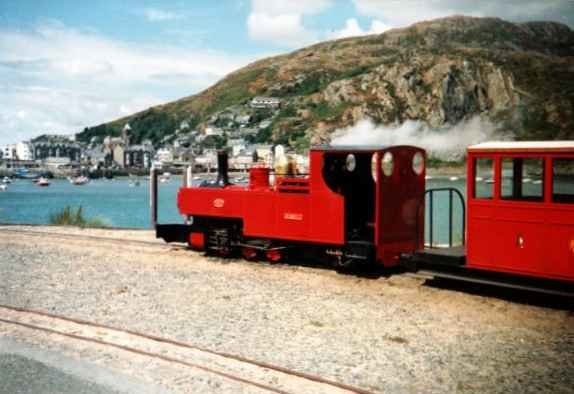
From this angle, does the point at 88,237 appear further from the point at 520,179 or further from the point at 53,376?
the point at 520,179

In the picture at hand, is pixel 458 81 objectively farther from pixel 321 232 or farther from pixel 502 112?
pixel 321 232

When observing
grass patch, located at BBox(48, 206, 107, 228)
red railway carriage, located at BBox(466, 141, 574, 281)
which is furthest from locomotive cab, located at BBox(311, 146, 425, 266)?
grass patch, located at BBox(48, 206, 107, 228)

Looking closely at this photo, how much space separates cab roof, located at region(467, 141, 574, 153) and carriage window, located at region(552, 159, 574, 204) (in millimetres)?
219

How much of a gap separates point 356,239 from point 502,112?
116324 millimetres

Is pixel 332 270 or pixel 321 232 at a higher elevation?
pixel 321 232

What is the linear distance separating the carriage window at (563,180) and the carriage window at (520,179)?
0.31m

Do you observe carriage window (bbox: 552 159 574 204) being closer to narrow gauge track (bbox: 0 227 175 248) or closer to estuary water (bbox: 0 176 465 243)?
narrow gauge track (bbox: 0 227 175 248)

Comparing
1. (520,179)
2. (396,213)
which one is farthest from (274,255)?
(520,179)

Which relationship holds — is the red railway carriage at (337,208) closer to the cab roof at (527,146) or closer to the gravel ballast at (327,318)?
the gravel ballast at (327,318)

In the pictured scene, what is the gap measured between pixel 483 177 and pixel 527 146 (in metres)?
0.95

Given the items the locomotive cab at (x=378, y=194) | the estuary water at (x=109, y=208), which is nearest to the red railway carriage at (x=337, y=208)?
the locomotive cab at (x=378, y=194)

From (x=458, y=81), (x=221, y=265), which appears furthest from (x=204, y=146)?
(x=221, y=265)

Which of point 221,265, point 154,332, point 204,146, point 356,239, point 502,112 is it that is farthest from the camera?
point 204,146

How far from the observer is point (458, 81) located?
14062 centimetres
